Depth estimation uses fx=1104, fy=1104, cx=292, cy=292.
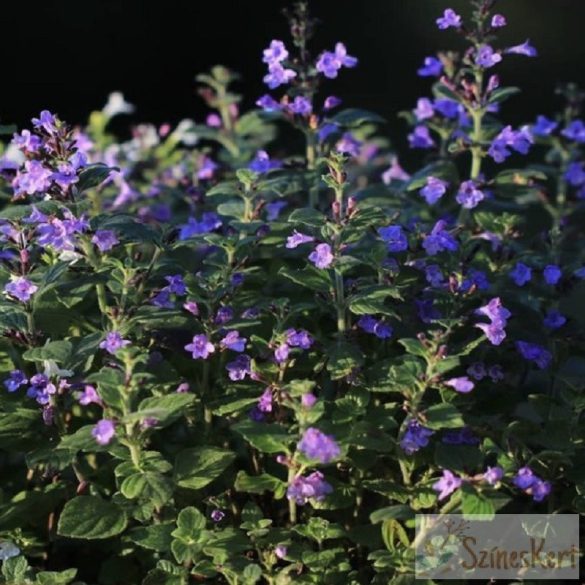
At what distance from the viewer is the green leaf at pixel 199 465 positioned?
7.81 ft

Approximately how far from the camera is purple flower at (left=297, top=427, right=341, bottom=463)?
6.89 feet

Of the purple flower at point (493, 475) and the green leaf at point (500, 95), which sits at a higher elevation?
the green leaf at point (500, 95)

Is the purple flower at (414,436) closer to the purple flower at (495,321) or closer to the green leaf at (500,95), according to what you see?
the purple flower at (495,321)

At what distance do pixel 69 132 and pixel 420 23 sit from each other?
20.2 feet

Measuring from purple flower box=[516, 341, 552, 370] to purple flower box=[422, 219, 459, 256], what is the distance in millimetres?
288

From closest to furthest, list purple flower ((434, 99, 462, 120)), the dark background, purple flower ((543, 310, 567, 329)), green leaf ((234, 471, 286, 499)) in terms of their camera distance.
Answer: green leaf ((234, 471, 286, 499)), purple flower ((543, 310, 567, 329)), purple flower ((434, 99, 462, 120)), the dark background

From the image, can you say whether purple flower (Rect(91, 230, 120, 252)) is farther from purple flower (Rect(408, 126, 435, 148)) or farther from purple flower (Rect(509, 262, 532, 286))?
purple flower (Rect(408, 126, 435, 148))

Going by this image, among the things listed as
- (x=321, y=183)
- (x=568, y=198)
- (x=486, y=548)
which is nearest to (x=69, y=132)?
(x=321, y=183)

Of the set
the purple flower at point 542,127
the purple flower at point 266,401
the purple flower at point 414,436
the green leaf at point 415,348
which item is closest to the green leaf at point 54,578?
the purple flower at point 266,401

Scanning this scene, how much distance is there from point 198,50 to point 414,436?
19.5 ft

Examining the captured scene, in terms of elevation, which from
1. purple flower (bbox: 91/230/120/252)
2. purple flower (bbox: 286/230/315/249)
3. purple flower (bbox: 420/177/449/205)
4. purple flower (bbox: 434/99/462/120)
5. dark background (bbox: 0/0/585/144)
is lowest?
purple flower (bbox: 91/230/120/252)

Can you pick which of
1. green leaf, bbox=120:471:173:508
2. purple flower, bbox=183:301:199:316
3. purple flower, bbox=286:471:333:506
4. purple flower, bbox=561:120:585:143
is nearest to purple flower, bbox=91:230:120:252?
purple flower, bbox=183:301:199:316

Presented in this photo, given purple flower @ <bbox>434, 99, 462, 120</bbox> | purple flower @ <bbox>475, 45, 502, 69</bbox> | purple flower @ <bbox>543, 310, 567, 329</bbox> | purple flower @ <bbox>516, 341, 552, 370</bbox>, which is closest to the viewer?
purple flower @ <bbox>516, 341, 552, 370</bbox>

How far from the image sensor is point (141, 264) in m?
2.51
